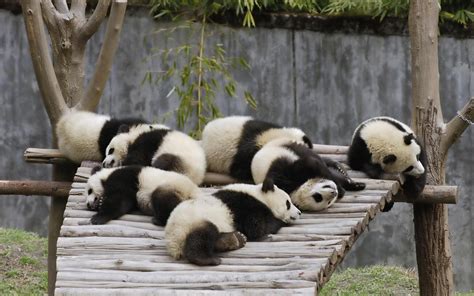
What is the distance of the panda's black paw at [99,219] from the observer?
4.81m

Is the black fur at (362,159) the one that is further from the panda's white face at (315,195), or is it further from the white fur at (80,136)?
the white fur at (80,136)

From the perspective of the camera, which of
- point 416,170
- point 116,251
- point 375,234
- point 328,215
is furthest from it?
point 375,234

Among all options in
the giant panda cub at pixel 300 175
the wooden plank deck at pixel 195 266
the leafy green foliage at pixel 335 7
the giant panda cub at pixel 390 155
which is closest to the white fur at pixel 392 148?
the giant panda cub at pixel 390 155

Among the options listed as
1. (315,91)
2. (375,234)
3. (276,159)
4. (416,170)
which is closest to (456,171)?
(375,234)

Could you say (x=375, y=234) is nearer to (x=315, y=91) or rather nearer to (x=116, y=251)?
(x=315, y=91)

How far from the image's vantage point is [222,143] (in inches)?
227

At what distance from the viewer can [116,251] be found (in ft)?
14.7

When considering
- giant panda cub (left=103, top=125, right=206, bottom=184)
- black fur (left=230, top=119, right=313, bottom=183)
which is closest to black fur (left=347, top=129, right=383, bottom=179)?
black fur (left=230, top=119, right=313, bottom=183)

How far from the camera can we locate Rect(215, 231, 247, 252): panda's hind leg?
14.4ft

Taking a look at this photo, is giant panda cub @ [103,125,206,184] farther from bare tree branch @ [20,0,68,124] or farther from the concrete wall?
the concrete wall

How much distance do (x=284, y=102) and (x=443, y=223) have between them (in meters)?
2.98

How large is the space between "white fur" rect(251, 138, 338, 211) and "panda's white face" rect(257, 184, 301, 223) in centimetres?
20

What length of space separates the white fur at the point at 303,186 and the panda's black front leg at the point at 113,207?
2.45ft

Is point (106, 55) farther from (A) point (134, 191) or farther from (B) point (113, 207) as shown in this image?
(B) point (113, 207)
